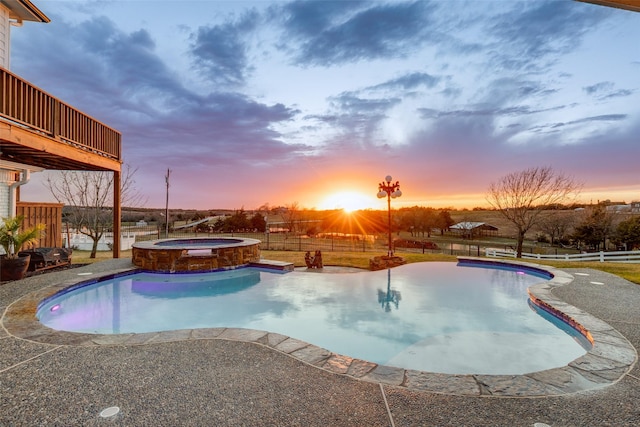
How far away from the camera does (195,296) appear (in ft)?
27.0

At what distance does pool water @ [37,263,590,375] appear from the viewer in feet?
16.5

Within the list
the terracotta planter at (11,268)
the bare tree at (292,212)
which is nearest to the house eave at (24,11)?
the terracotta planter at (11,268)

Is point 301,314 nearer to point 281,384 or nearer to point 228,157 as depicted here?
point 281,384

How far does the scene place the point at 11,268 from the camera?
7.76 metres

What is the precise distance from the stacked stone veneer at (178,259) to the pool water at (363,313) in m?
0.34

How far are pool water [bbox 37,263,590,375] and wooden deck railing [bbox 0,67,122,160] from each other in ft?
13.5

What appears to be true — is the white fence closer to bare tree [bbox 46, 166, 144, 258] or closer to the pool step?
the pool step

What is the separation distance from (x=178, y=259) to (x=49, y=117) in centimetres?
519

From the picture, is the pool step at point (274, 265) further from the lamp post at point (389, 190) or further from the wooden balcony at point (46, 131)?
the wooden balcony at point (46, 131)

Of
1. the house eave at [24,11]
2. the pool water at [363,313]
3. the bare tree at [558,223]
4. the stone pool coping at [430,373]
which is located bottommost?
the pool water at [363,313]

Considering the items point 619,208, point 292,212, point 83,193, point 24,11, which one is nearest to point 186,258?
point 24,11

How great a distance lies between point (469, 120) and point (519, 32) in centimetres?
475

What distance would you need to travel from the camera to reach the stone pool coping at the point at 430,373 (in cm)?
312

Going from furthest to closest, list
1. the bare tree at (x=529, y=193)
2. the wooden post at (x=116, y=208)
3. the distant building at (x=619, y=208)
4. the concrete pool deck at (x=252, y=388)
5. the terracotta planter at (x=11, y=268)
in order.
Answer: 1. the distant building at (x=619, y=208)
2. the bare tree at (x=529, y=193)
3. the wooden post at (x=116, y=208)
4. the terracotta planter at (x=11, y=268)
5. the concrete pool deck at (x=252, y=388)
